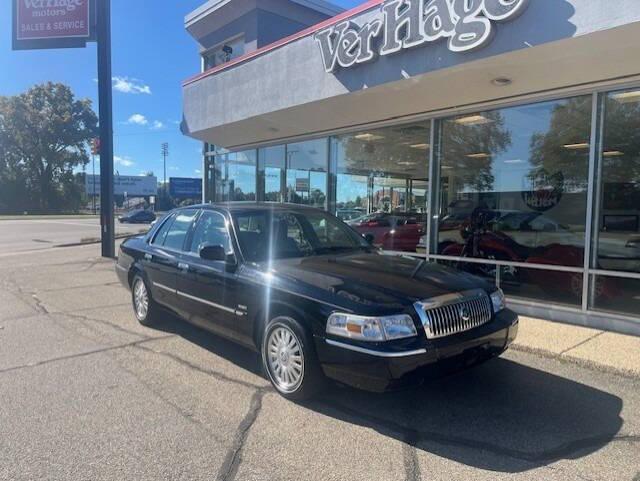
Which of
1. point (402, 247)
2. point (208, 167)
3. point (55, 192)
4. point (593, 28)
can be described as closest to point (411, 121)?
point (402, 247)

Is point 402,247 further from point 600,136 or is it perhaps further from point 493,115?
point 600,136

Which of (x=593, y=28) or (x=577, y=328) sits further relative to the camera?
(x=577, y=328)

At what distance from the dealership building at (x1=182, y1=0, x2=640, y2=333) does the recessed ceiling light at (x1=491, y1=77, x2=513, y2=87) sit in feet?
0.04

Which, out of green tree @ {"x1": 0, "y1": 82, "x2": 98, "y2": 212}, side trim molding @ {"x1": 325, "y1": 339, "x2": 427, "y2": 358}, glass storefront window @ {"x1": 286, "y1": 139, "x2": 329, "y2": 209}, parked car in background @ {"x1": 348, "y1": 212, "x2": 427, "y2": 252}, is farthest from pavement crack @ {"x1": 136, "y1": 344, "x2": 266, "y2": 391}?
green tree @ {"x1": 0, "y1": 82, "x2": 98, "y2": 212}

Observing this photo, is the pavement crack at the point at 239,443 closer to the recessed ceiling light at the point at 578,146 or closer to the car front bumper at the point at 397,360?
the car front bumper at the point at 397,360

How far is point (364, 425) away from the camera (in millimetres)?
3564

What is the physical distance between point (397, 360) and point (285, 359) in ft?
3.44

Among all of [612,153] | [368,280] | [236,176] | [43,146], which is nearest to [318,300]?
[368,280]

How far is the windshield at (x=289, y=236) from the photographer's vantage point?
4730 millimetres

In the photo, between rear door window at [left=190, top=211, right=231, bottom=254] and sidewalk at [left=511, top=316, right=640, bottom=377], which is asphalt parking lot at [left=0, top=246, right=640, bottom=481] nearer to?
sidewalk at [left=511, top=316, right=640, bottom=377]

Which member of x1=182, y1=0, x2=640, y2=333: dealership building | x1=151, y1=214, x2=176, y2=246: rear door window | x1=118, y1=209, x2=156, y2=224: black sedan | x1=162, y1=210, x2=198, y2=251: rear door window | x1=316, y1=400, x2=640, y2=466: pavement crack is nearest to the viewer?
x1=316, y1=400, x2=640, y2=466: pavement crack

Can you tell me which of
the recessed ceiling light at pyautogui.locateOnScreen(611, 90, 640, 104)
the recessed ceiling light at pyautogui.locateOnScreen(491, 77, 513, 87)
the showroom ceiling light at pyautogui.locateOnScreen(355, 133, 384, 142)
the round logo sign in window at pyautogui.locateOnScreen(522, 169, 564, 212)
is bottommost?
the round logo sign in window at pyautogui.locateOnScreen(522, 169, 564, 212)

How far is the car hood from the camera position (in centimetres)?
359

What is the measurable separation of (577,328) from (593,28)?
3.64 m
